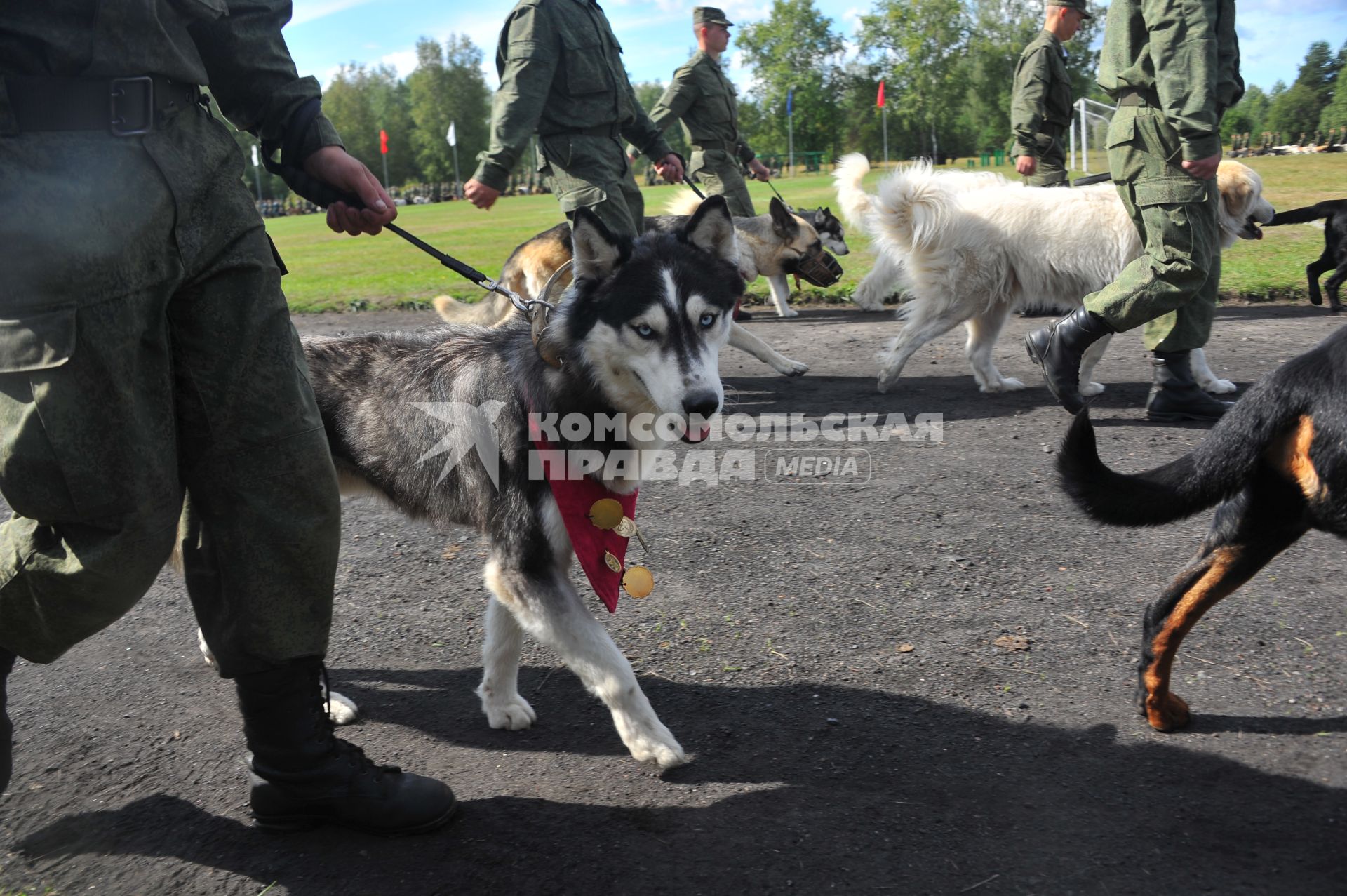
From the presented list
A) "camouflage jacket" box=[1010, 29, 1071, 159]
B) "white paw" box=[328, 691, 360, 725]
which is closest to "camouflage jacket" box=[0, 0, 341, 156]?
"white paw" box=[328, 691, 360, 725]

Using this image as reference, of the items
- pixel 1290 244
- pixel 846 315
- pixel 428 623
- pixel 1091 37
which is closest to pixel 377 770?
pixel 428 623

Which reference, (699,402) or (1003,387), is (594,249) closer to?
(699,402)

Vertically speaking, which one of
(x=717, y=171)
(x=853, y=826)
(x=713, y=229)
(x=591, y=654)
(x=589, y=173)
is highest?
(x=717, y=171)

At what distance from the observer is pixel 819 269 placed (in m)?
9.54

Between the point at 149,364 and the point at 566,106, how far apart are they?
482cm

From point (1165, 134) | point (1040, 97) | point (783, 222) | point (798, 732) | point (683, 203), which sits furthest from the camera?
point (683, 203)

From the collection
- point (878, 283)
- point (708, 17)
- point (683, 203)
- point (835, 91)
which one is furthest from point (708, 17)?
point (835, 91)

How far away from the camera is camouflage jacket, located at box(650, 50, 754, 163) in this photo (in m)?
10.2

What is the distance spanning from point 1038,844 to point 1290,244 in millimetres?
12499

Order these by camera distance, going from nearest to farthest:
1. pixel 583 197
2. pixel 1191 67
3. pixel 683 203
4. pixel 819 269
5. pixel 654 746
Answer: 1. pixel 654 746
2. pixel 1191 67
3. pixel 583 197
4. pixel 819 269
5. pixel 683 203

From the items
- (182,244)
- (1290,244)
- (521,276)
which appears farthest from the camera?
(1290,244)

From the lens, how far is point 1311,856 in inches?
84.2

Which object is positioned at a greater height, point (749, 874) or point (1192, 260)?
point (1192, 260)

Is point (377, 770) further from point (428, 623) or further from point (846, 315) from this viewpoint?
point (846, 315)
